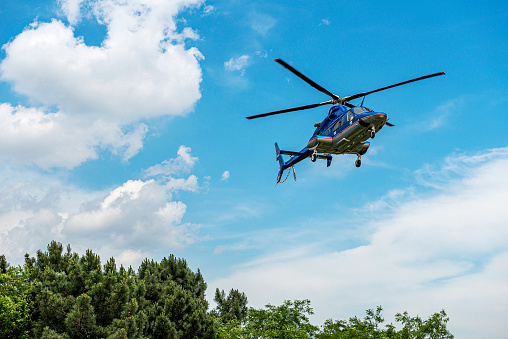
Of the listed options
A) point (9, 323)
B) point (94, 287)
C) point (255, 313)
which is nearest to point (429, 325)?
point (255, 313)

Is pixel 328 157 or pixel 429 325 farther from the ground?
pixel 328 157

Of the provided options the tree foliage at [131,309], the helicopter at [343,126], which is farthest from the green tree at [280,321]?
the helicopter at [343,126]

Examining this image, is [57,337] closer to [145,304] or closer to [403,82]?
[145,304]

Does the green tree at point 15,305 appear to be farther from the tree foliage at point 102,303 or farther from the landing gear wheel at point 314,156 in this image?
the landing gear wheel at point 314,156

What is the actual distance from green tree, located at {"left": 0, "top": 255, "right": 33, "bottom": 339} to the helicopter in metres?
18.1

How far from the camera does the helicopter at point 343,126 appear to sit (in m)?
22.8

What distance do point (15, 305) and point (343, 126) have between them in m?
21.8

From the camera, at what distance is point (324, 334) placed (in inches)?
1535

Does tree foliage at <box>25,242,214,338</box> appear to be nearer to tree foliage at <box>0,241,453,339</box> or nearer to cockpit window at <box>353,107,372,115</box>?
tree foliage at <box>0,241,453,339</box>

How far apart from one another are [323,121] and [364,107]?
3219mm

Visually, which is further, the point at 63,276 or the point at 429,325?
the point at 429,325

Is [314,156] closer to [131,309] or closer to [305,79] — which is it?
[305,79]

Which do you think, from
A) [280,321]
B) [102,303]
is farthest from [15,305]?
[280,321]

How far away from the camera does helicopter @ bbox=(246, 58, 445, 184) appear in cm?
2280
